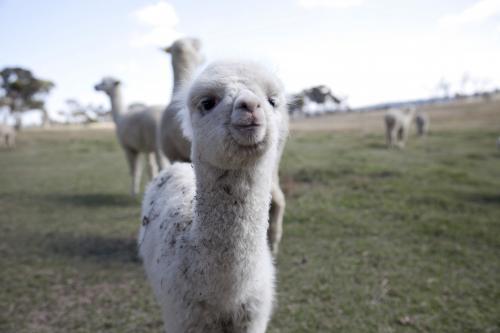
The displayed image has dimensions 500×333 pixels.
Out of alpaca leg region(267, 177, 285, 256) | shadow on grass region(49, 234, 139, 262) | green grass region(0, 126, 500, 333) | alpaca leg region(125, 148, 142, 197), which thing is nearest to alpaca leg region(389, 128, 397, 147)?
green grass region(0, 126, 500, 333)

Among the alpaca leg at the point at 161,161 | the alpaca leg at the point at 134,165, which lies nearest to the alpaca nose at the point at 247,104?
the alpaca leg at the point at 161,161

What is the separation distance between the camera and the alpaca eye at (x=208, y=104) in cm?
193

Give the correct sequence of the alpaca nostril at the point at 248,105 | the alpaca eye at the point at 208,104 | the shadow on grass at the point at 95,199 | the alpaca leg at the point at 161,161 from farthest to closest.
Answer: the shadow on grass at the point at 95,199, the alpaca leg at the point at 161,161, the alpaca eye at the point at 208,104, the alpaca nostril at the point at 248,105

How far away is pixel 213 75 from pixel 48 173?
12.7 metres

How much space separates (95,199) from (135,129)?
6.49 ft

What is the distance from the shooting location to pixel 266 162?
6.69ft

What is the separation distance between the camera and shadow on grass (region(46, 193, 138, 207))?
26.7 feet

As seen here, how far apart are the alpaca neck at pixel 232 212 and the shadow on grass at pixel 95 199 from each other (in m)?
6.57

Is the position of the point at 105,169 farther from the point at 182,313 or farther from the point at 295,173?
the point at 182,313

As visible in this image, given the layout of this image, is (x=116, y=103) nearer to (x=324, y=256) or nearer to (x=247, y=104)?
(x=324, y=256)

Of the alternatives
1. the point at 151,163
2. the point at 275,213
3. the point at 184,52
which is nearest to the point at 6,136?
the point at 151,163

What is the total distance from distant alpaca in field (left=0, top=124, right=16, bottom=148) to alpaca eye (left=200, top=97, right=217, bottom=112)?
23.7 metres

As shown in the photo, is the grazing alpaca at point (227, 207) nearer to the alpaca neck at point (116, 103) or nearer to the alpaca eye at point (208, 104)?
the alpaca eye at point (208, 104)

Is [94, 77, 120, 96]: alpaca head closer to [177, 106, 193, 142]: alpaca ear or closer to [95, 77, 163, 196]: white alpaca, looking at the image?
[95, 77, 163, 196]: white alpaca
